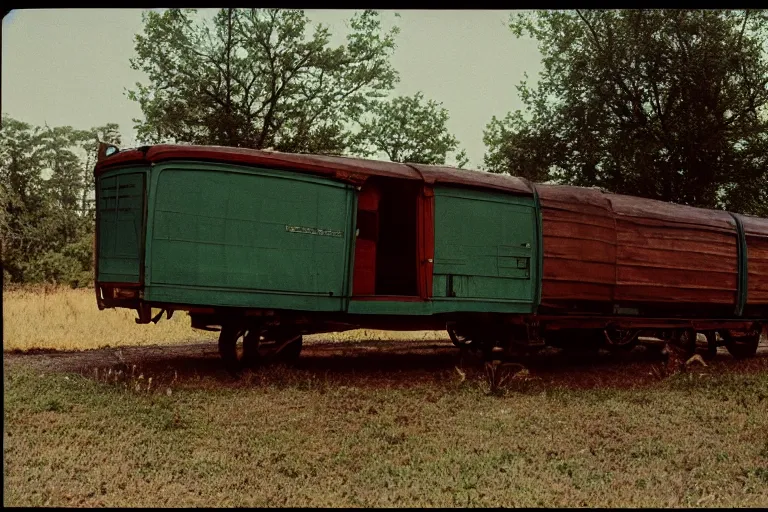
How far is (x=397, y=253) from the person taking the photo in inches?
426

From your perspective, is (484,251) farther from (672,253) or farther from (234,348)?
(672,253)

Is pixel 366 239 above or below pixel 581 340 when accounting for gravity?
above

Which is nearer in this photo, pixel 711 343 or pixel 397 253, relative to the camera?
pixel 397 253

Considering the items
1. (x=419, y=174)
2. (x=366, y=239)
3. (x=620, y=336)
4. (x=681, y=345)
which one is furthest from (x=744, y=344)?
(x=366, y=239)

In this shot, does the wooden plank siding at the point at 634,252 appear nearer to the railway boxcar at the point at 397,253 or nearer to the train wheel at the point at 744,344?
the railway boxcar at the point at 397,253

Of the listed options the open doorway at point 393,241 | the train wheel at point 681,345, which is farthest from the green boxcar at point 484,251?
the train wheel at point 681,345

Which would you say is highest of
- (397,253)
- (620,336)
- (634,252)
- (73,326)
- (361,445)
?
(634,252)

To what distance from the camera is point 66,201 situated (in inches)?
640

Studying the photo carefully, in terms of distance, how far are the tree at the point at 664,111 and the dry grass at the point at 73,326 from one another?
25.2 feet

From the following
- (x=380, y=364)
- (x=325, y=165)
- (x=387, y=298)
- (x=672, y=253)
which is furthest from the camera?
(x=672, y=253)

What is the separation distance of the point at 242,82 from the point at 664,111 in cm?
1041

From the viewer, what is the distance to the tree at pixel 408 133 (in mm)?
19812

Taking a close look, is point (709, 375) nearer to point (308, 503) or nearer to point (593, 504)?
point (593, 504)

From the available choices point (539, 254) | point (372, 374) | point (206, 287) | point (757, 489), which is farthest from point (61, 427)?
point (539, 254)
